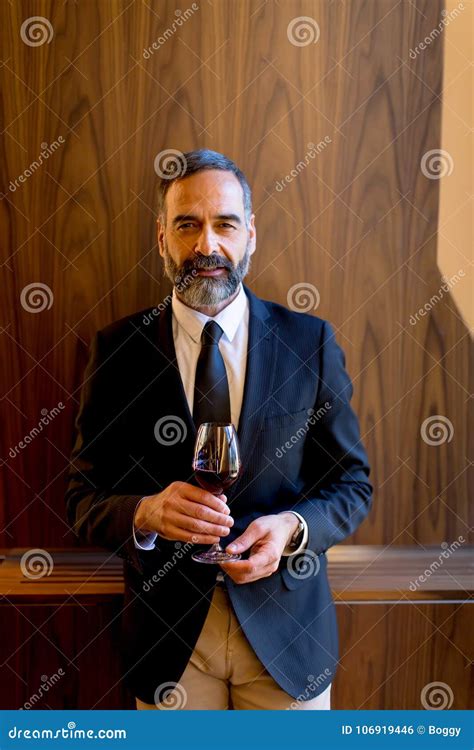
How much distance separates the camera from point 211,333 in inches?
78.2

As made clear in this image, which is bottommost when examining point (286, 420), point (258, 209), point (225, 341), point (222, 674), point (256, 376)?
point (222, 674)

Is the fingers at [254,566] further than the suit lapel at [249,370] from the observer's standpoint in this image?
No

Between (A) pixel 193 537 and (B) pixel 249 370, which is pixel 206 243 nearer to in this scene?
(B) pixel 249 370

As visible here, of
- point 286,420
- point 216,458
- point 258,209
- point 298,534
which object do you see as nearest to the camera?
point 216,458

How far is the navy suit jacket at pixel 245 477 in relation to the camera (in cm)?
186

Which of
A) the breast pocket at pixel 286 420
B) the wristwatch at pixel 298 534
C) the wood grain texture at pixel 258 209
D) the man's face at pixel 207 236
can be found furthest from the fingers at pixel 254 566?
the wood grain texture at pixel 258 209

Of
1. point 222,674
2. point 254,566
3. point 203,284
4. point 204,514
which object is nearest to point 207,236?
point 203,284

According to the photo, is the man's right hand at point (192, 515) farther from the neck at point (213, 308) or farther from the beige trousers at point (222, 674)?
the neck at point (213, 308)

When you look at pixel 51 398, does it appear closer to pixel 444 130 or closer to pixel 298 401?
pixel 298 401

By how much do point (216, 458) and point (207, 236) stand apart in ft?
2.05

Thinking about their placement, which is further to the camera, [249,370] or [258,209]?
[258,209]

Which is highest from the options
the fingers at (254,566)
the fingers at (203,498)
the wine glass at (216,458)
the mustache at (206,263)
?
the mustache at (206,263)

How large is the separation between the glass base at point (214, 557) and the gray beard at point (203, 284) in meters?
0.64

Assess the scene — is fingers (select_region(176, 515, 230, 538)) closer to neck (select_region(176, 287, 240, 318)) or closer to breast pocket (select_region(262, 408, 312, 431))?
breast pocket (select_region(262, 408, 312, 431))
